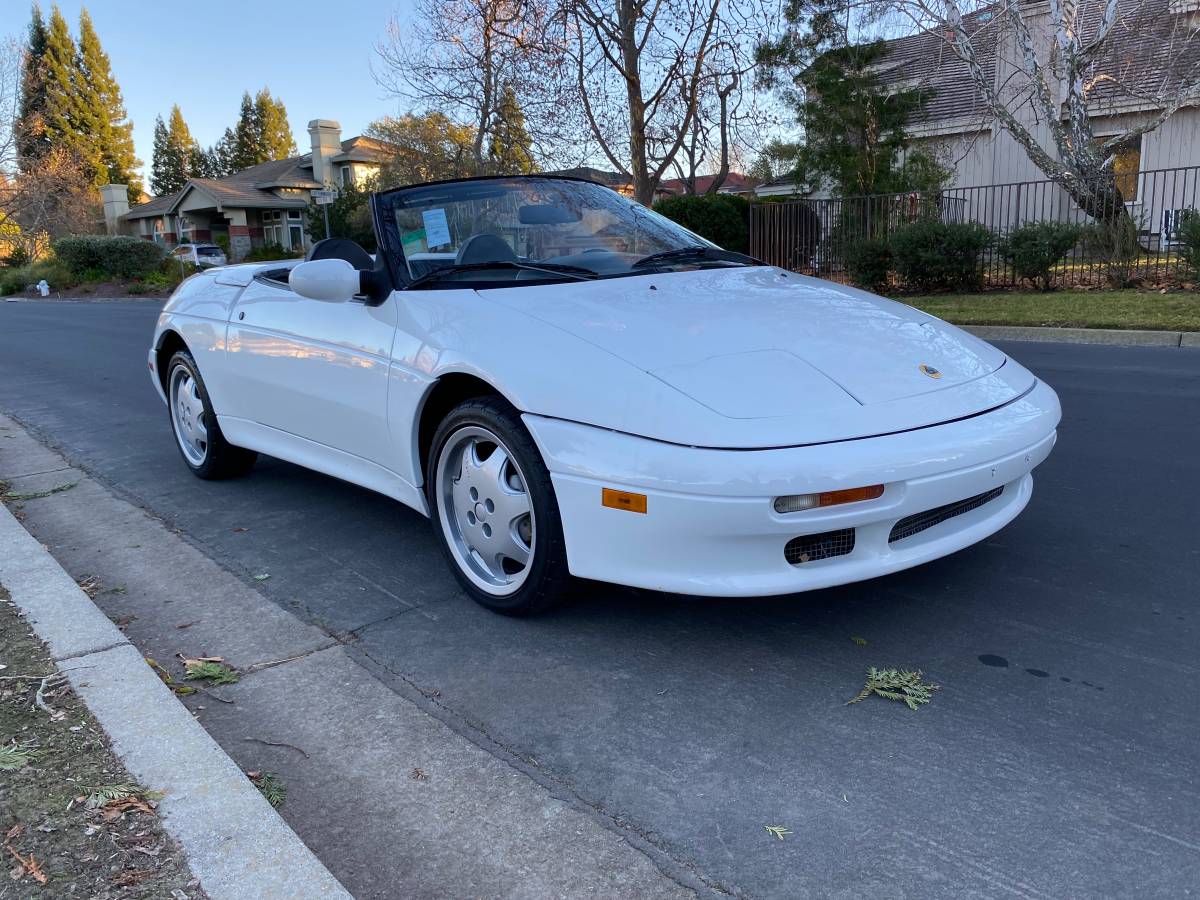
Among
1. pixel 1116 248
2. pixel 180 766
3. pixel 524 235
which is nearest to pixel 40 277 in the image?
pixel 1116 248

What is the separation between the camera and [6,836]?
2084 millimetres

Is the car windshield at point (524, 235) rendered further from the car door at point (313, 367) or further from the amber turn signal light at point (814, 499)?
the amber turn signal light at point (814, 499)

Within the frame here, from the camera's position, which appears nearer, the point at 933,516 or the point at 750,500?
the point at 750,500

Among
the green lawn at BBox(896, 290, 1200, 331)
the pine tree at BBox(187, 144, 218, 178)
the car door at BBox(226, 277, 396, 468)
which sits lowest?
the green lawn at BBox(896, 290, 1200, 331)

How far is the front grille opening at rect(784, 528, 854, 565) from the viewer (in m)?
2.73

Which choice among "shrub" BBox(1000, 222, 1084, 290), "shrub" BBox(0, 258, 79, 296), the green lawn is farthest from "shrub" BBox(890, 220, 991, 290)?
"shrub" BBox(0, 258, 79, 296)

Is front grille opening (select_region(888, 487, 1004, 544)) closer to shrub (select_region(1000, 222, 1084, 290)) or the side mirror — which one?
the side mirror

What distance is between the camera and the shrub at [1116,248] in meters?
13.3

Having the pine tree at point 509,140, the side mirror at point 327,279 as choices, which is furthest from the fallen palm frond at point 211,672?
the pine tree at point 509,140

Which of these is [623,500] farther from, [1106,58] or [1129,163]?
[1129,163]

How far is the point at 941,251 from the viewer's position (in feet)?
46.2

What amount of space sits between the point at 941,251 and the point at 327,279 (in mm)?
12216

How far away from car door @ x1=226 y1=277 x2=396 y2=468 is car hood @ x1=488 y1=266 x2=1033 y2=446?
0.62 m

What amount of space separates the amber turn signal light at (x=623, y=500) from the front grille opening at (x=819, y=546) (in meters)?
0.42
